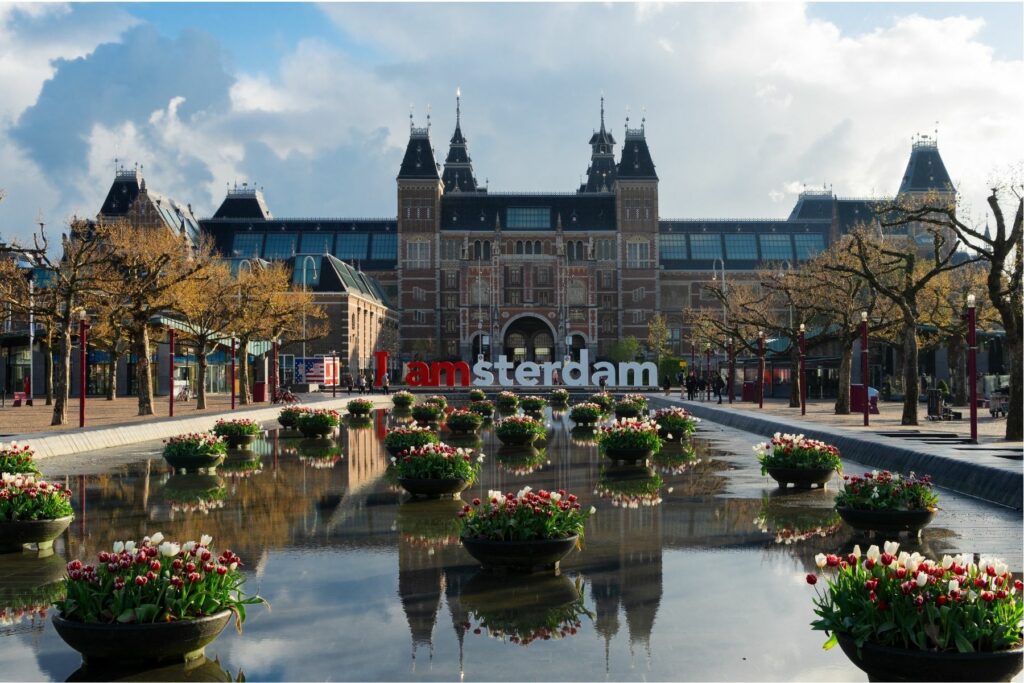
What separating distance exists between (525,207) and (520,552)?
9652cm

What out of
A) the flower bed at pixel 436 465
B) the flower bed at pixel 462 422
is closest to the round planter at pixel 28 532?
the flower bed at pixel 436 465

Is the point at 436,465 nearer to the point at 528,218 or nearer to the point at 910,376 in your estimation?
the point at 910,376

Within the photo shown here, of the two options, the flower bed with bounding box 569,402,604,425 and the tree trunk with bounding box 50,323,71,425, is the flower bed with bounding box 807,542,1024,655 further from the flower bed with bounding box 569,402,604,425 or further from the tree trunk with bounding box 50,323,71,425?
the tree trunk with bounding box 50,323,71,425

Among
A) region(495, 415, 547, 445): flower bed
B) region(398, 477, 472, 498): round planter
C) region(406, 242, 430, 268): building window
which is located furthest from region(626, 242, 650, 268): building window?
region(398, 477, 472, 498): round planter

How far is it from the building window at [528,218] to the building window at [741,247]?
19859mm

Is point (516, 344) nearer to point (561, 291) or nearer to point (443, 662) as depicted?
point (561, 291)

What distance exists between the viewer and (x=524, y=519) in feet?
31.8

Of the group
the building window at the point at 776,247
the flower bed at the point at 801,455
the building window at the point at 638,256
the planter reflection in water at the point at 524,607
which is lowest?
the planter reflection in water at the point at 524,607

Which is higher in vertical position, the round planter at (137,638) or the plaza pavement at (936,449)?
the plaza pavement at (936,449)

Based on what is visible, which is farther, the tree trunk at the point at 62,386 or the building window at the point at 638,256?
the building window at the point at 638,256

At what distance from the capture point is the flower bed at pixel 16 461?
1432cm

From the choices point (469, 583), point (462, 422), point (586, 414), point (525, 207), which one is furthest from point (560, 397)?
point (525, 207)

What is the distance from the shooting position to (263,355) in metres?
61.3

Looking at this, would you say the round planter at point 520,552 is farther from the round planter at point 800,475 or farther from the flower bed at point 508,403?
the flower bed at point 508,403
